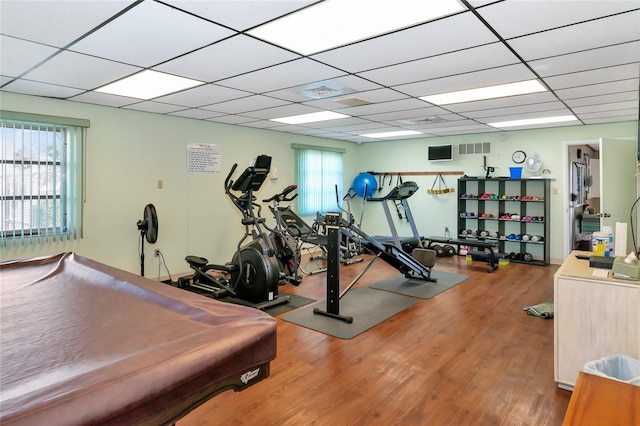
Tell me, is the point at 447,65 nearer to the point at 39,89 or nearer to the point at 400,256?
the point at 400,256

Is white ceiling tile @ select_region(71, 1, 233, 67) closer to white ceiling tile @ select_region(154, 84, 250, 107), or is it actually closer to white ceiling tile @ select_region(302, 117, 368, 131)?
white ceiling tile @ select_region(154, 84, 250, 107)

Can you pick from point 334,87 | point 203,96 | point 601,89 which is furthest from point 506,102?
point 203,96

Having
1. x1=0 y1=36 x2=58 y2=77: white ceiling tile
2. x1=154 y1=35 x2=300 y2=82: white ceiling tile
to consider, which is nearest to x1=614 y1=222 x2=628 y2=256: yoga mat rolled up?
x1=154 y1=35 x2=300 y2=82: white ceiling tile

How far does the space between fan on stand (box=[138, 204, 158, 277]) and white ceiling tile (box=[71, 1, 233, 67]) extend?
2.11m

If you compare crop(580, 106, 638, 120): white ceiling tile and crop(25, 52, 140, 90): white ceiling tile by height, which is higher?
crop(580, 106, 638, 120): white ceiling tile

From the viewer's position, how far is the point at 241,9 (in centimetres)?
209

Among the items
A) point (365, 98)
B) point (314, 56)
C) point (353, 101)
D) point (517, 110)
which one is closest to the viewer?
point (314, 56)

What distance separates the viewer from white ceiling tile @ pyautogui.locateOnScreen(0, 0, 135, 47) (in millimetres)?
2039

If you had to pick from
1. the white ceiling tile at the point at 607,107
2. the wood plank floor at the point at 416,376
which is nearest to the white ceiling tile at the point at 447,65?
the wood plank floor at the point at 416,376

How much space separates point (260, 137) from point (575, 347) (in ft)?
17.5

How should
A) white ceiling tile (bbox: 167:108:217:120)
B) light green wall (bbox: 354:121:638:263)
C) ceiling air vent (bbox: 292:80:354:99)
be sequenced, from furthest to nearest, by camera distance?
light green wall (bbox: 354:121:638:263) → white ceiling tile (bbox: 167:108:217:120) → ceiling air vent (bbox: 292:80:354:99)

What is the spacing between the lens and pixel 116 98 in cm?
Answer: 429

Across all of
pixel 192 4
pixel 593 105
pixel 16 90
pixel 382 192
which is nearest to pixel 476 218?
pixel 382 192

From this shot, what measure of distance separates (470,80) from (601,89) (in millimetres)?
1511
